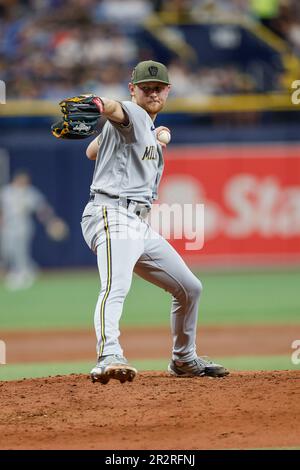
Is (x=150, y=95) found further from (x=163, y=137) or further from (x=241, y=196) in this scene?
(x=241, y=196)

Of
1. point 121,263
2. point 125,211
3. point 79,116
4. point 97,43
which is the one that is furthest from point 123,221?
point 97,43

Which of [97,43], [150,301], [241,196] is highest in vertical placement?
[97,43]

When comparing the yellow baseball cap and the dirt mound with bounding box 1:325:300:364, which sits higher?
the yellow baseball cap

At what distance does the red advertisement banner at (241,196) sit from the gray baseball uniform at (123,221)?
1147 cm

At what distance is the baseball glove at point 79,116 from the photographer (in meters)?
4.97

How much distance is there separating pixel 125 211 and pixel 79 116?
32.6 inches

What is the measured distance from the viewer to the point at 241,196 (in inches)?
688

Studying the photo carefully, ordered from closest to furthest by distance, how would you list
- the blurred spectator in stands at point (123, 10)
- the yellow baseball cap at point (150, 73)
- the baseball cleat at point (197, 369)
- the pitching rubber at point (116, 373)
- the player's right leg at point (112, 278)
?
the pitching rubber at point (116, 373) < the player's right leg at point (112, 278) < the yellow baseball cap at point (150, 73) < the baseball cleat at point (197, 369) < the blurred spectator in stands at point (123, 10)

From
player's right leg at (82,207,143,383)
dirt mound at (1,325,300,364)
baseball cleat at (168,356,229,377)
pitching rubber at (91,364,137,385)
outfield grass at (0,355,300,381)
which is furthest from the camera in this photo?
dirt mound at (1,325,300,364)

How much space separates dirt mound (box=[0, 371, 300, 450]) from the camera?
4.89m

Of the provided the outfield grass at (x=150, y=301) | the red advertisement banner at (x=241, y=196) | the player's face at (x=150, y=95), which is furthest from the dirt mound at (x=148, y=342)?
the red advertisement banner at (x=241, y=196)

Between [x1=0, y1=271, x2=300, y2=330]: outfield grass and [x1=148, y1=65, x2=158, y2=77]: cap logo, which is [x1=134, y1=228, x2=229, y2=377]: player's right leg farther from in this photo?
[x1=0, y1=271, x2=300, y2=330]: outfield grass

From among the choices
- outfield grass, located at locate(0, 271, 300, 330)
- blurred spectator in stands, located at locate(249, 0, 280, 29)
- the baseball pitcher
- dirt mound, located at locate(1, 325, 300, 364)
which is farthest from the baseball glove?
blurred spectator in stands, located at locate(249, 0, 280, 29)

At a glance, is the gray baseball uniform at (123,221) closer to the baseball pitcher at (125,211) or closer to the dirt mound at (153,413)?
the baseball pitcher at (125,211)
